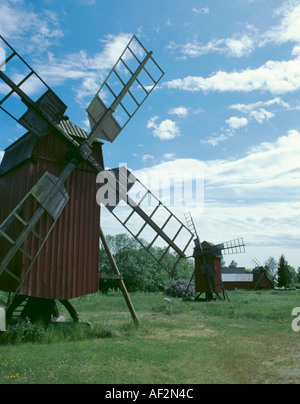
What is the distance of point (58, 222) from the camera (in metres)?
11.3

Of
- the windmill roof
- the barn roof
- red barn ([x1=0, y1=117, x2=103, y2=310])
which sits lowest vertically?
the barn roof

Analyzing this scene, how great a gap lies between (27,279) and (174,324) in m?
6.90

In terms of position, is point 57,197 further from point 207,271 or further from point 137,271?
point 137,271

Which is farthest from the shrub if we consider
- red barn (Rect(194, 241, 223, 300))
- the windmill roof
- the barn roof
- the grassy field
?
the barn roof

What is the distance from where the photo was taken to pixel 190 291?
103ft

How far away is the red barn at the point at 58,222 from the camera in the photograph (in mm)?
10742

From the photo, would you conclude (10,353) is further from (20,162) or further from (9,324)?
(20,162)

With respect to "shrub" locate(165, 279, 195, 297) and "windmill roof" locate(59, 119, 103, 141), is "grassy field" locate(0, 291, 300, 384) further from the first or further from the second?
"shrub" locate(165, 279, 195, 297)

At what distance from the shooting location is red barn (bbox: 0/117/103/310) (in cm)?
1074

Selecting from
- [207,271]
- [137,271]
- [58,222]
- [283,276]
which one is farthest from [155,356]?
[283,276]

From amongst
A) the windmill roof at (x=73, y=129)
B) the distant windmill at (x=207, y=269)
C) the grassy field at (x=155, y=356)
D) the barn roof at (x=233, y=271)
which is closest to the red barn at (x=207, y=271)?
the distant windmill at (x=207, y=269)

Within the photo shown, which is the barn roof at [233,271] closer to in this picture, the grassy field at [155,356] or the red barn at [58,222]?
the grassy field at [155,356]

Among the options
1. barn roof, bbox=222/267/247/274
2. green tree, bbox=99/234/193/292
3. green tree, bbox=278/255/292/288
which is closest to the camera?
green tree, bbox=99/234/193/292
